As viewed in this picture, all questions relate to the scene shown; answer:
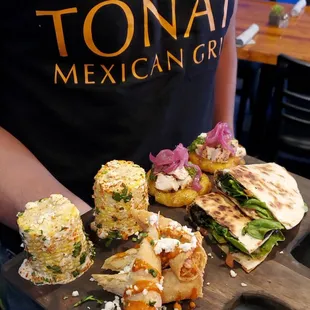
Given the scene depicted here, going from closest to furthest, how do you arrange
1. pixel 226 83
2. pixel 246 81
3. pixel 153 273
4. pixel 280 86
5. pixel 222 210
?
1. pixel 153 273
2. pixel 222 210
3. pixel 226 83
4. pixel 280 86
5. pixel 246 81

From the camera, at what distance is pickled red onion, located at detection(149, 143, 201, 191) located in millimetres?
1407

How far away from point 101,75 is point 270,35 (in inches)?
76.8

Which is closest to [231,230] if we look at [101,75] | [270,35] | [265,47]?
[101,75]

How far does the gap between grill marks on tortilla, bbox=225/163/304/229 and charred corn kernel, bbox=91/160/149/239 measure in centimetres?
32

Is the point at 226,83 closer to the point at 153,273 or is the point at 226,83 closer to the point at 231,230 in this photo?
the point at 231,230

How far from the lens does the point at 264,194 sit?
138 cm

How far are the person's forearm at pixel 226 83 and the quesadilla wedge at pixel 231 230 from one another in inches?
17.4

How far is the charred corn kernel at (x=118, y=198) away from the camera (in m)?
1.19

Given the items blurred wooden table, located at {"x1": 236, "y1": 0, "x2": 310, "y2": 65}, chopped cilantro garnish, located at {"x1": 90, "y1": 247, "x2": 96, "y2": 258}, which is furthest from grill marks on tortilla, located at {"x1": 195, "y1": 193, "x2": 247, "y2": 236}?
blurred wooden table, located at {"x1": 236, "y1": 0, "x2": 310, "y2": 65}

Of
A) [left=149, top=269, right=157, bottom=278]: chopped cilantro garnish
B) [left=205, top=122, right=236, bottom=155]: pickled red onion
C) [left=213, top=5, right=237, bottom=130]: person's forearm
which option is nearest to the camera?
[left=149, top=269, right=157, bottom=278]: chopped cilantro garnish

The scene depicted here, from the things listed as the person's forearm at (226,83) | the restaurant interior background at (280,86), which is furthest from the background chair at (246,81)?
the person's forearm at (226,83)

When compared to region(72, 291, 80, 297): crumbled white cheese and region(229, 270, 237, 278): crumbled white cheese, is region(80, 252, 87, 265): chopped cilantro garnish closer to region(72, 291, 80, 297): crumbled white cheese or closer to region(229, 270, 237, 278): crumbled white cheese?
region(72, 291, 80, 297): crumbled white cheese

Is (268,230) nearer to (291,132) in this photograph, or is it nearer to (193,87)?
(193,87)

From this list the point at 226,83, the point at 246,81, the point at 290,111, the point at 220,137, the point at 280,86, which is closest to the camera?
the point at 220,137
